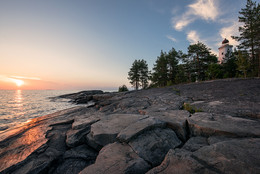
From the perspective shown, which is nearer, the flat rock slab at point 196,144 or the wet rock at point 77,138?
the flat rock slab at point 196,144

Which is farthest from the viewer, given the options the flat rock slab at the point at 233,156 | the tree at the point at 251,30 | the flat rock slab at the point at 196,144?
the tree at the point at 251,30

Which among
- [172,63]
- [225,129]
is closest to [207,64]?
[172,63]

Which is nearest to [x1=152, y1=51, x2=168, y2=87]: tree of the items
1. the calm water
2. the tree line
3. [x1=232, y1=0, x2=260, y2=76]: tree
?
the tree line

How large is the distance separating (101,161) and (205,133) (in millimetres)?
2813

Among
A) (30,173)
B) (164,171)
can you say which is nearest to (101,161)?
(164,171)

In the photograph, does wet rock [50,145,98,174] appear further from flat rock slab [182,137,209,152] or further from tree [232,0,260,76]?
tree [232,0,260,76]

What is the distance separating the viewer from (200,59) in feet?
103

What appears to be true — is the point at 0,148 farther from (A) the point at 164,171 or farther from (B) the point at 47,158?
(A) the point at 164,171

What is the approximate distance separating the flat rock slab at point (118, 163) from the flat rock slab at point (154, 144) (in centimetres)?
19

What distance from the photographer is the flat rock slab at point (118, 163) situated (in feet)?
6.39

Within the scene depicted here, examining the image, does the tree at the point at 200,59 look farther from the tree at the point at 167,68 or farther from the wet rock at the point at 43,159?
the wet rock at the point at 43,159

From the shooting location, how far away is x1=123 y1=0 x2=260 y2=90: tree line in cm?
→ 2323

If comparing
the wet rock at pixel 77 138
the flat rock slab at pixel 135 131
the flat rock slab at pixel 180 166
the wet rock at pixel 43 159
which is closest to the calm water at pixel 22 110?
the wet rock at pixel 43 159

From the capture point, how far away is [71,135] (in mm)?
3916
